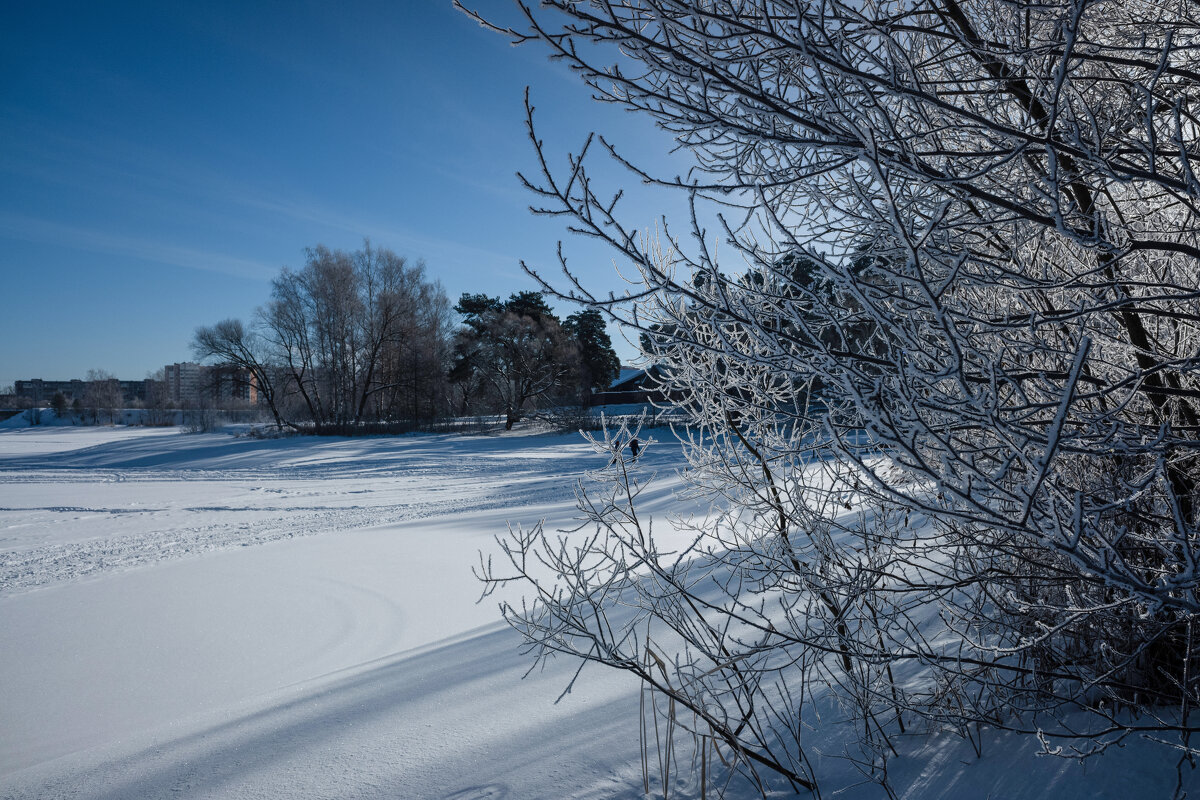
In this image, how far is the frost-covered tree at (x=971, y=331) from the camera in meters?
1.24

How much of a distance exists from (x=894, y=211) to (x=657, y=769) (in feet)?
7.77

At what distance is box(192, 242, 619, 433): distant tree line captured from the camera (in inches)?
1305

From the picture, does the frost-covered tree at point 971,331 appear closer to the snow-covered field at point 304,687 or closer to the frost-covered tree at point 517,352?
the snow-covered field at point 304,687

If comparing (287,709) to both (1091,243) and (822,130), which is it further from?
(1091,243)

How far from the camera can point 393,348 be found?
3478cm

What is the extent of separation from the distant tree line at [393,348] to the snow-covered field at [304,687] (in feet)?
79.6

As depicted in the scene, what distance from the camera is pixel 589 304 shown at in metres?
1.62

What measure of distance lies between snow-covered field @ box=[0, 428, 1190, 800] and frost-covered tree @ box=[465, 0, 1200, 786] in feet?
1.50

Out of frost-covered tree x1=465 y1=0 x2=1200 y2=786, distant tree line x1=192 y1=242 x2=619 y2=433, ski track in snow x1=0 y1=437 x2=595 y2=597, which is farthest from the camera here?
distant tree line x1=192 y1=242 x2=619 y2=433

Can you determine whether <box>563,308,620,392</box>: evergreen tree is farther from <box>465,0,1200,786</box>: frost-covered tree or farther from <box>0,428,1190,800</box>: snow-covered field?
<box>465,0,1200,786</box>: frost-covered tree

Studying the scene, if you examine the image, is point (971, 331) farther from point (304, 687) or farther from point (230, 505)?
point (230, 505)

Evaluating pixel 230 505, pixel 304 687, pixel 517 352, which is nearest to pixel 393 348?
pixel 517 352

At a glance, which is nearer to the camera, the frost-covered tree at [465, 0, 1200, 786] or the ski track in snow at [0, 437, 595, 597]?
the frost-covered tree at [465, 0, 1200, 786]

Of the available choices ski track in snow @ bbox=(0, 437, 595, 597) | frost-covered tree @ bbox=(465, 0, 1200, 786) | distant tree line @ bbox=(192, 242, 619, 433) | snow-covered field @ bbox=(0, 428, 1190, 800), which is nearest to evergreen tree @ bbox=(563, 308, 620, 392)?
distant tree line @ bbox=(192, 242, 619, 433)
